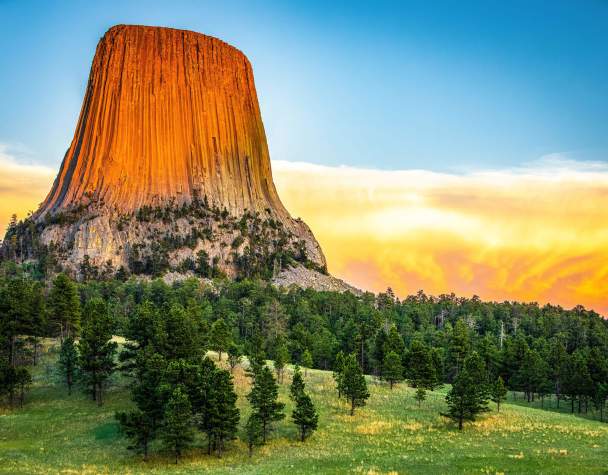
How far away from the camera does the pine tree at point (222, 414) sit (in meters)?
53.4

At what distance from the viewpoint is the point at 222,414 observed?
2105 inches

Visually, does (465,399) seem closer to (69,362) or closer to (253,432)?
(253,432)

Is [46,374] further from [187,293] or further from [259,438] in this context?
[187,293]

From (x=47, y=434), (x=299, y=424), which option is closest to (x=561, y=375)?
(x=299, y=424)

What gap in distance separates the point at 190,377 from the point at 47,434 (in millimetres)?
15159

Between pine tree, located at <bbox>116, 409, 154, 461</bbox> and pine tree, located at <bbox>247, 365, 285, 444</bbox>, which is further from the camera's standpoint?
pine tree, located at <bbox>247, 365, 285, 444</bbox>

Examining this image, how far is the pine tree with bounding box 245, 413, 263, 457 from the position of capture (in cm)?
5338

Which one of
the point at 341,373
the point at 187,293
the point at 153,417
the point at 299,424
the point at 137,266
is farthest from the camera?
the point at 137,266

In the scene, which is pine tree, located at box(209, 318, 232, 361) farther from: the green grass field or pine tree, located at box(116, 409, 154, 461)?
pine tree, located at box(116, 409, 154, 461)

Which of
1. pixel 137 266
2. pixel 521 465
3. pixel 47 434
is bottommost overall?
pixel 47 434

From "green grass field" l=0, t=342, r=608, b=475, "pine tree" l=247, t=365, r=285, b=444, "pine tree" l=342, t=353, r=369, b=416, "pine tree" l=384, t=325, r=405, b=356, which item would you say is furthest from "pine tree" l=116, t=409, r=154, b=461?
"pine tree" l=384, t=325, r=405, b=356

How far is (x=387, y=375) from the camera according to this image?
261 feet

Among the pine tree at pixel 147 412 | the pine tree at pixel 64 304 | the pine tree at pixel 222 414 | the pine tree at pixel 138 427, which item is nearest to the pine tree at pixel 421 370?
the pine tree at pixel 222 414

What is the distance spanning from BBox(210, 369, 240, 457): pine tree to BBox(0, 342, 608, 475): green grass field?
5.52 ft
